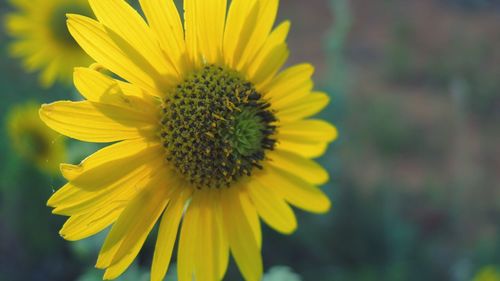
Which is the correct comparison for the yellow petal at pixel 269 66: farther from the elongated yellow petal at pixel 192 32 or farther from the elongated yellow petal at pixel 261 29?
the elongated yellow petal at pixel 192 32

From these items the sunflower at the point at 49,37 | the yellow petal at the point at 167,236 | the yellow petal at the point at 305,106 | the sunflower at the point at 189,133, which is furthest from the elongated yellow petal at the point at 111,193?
the sunflower at the point at 49,37

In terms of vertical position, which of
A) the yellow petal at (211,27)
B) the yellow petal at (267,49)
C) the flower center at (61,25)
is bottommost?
the yellow petal at (267,49)

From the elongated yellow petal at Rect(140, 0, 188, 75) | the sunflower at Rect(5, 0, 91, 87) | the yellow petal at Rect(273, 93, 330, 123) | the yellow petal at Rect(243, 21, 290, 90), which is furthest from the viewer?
the sunflower at Rect(5, 0, 91, 87)

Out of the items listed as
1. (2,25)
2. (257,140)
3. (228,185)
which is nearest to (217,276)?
(228,185)

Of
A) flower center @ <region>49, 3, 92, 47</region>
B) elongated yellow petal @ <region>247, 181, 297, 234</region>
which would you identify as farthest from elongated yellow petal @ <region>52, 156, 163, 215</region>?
flower center @ <region>49, 3, 92, 47</region>

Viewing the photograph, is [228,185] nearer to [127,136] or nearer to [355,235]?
[127,136]

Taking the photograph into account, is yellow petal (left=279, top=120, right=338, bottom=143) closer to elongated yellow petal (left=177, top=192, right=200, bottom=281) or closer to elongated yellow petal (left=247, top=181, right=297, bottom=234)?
elongated yellow petal (left=247, top=181, right=297, bottom=234)

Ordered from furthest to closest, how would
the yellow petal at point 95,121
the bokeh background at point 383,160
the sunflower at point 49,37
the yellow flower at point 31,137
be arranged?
the bokeh background at point 383,160, the sunflower at point 49,37, the yellow flower at point 31,137, the yellow petal at point 95,121
